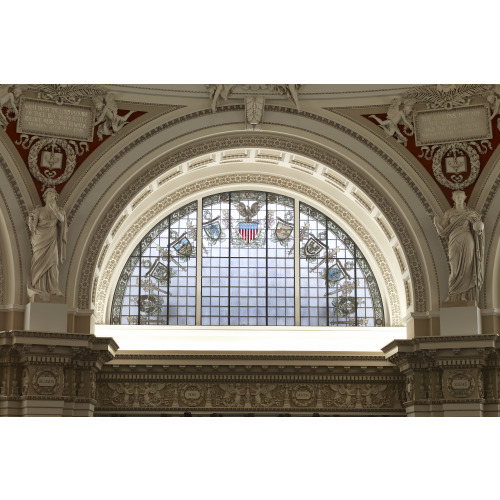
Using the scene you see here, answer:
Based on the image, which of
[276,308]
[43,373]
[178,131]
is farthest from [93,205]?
[276,308]

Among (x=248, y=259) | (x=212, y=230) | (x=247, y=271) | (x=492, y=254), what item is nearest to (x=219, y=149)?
(x=212, y=230)

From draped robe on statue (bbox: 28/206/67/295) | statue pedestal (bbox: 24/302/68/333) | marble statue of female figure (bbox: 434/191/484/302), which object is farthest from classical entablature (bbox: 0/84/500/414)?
statue pedestal (bbox: 24/302/68/333)

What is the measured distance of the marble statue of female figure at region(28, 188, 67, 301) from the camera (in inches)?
946

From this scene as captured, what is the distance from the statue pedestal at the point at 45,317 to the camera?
23578mm

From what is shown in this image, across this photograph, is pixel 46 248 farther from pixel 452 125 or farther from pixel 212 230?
pixel 452 125

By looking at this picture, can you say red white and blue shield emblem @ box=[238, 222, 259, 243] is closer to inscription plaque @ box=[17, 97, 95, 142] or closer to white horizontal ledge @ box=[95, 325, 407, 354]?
white horizontal ledge @ box=[95, 325, 407, 354]

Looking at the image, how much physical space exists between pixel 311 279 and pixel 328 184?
2914 mm

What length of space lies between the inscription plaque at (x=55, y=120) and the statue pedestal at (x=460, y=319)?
10.4 m

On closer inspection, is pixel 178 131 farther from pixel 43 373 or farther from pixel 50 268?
pixel 43 373

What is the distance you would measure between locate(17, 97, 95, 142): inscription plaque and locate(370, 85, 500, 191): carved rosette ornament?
8.04m

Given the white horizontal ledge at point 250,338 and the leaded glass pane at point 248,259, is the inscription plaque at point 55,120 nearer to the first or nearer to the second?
the leaded glass pane at point 248,259

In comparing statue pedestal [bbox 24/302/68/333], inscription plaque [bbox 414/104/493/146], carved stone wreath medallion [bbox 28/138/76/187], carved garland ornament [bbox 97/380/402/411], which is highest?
inscription plaque [bbox 414/104/493/146]

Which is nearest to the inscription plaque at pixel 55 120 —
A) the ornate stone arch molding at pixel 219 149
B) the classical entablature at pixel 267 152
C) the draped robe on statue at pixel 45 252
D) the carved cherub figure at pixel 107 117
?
the classical entablature at pixel 267 152

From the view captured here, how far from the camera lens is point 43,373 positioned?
918 inches
